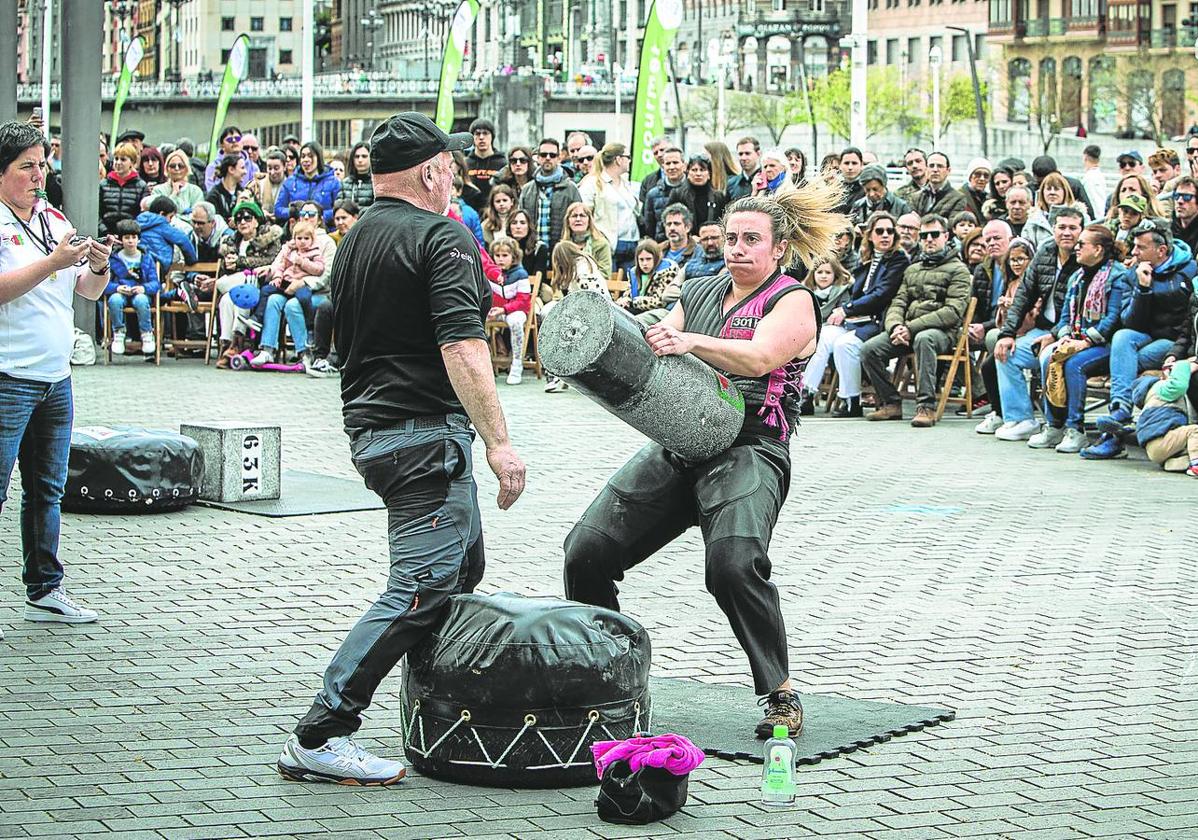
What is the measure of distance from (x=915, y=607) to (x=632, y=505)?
2.61 meters

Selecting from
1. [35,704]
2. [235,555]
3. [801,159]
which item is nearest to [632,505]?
[35,704]

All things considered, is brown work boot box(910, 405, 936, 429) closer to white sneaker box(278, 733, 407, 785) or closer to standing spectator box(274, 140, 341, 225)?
standing spectator box(274, 140, 341, 225)

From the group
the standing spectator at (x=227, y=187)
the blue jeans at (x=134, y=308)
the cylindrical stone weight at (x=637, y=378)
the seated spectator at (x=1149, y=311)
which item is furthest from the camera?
the standing spectator at (x=227, y=187)

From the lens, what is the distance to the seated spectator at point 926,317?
16.6 meters

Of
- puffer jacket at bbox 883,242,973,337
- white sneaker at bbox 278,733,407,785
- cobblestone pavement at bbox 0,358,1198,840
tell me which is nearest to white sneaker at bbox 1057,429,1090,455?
cobblestone pavement at bbox 0,358,1198,840

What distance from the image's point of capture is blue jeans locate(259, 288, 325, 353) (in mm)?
20141

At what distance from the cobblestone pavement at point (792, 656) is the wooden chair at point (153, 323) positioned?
7.48 meters

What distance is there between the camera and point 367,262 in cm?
592

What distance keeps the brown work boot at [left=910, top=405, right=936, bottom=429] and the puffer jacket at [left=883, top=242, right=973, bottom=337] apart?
2.14ft

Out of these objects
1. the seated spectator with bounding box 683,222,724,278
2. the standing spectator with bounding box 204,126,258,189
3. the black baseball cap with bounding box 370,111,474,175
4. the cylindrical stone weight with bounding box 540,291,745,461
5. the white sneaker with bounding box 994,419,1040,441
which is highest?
the standing spectator with bounding box 204,126,258,189

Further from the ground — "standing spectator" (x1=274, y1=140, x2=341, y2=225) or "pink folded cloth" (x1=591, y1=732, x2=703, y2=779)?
"standing spectator" (x1=274, y1=140, x2=341, y2=225)

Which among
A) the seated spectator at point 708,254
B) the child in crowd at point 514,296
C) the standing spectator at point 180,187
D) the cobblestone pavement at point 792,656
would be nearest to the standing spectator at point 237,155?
the standing spectator at point 180,187

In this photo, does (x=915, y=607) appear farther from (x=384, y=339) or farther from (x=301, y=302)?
(x=301, y=302)

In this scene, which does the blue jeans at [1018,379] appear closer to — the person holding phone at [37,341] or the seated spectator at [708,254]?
the seated spectator at [708,254]
